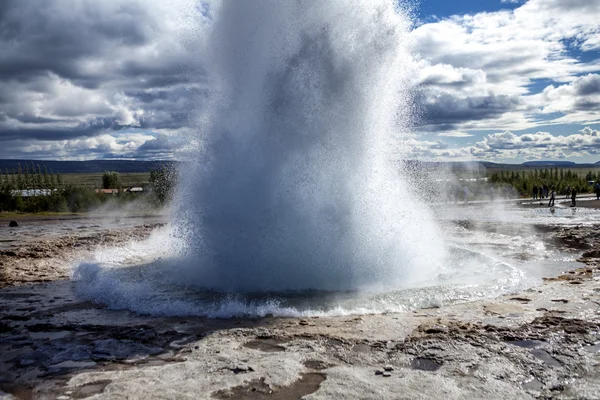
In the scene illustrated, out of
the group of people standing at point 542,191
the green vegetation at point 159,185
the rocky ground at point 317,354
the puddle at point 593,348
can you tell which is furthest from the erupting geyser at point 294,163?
the group of people standing at point 542,191

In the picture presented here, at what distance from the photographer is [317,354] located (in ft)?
17.7

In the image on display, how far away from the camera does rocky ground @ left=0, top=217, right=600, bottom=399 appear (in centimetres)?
454

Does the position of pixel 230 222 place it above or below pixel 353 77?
below

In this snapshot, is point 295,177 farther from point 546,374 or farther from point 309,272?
point 546,374

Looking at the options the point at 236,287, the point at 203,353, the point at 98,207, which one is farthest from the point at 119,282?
the point at 98,207

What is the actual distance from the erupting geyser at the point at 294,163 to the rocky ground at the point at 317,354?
6.49 ft

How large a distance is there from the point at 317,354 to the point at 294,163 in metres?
4.38

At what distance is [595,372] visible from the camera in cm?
470

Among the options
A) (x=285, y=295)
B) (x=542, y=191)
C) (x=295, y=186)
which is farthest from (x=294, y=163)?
(x=542, y=191)

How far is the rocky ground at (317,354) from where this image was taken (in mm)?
4535

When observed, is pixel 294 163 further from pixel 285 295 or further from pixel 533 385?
pixel 533 385

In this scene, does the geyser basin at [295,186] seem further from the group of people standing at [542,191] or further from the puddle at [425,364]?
the group of people standing at [542,191]

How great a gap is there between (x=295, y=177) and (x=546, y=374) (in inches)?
211

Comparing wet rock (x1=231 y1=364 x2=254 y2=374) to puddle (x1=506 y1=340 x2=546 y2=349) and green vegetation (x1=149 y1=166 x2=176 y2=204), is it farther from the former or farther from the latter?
green vegetation (x1=149 y1=166 x2=176 y2=204)
